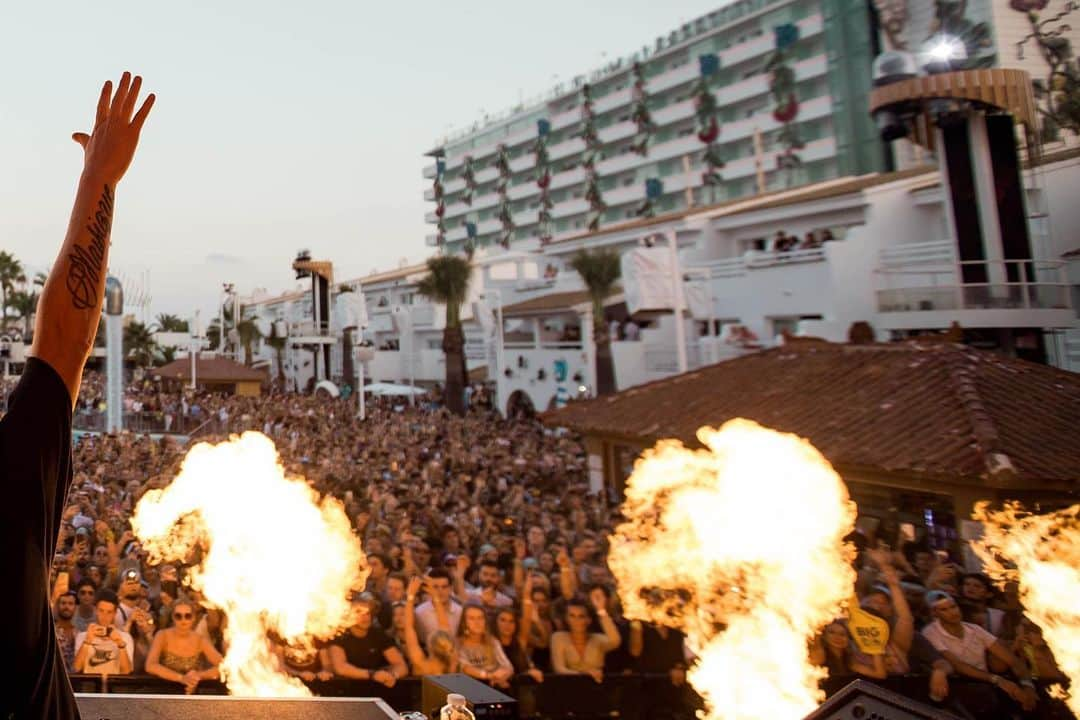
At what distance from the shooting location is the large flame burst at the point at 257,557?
5.19 metres

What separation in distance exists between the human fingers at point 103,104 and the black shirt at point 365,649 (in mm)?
4401

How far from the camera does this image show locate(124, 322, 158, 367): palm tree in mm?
56406

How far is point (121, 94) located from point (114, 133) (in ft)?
0.32

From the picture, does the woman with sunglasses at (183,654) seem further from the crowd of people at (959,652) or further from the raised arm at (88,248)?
the raised arm at (88,248)

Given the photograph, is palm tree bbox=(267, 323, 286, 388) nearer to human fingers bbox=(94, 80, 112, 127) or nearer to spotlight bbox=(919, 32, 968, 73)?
spotlight bbox=(919, 32, 968, 73)

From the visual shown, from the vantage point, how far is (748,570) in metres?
5.27

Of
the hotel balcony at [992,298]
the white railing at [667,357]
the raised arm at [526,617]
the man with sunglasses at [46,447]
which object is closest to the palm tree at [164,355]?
the white railing at [667,357]

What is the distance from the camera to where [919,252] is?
18797 mm

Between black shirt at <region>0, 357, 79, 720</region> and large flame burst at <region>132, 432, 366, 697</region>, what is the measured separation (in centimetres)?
410

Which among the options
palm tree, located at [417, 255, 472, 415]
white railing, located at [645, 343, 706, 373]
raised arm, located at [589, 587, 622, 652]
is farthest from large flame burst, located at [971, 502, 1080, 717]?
palm tree, located at [417, 255, 472, 415]

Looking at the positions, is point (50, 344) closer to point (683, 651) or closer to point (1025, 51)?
point (683, 651)

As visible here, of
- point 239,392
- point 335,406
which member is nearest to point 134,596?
point 335,406

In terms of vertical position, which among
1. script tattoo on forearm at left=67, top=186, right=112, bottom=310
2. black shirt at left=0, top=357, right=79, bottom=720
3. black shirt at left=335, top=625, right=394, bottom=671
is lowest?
black shirt at left=335, top=625, right=394, bottom=671

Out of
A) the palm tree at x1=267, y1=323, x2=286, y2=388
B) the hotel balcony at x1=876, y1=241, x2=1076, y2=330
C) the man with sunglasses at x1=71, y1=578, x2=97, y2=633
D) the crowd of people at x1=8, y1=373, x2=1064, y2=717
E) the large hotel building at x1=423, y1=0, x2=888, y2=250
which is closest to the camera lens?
the crowd of people at x1=8, y1=373, x2=1064, y2=717
